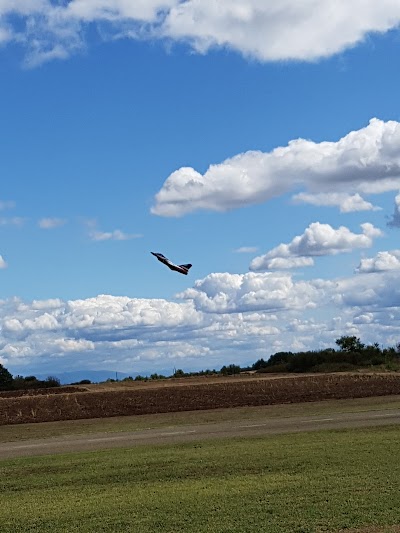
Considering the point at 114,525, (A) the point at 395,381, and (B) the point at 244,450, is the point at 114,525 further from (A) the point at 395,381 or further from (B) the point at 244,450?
(A) the point at 395,381

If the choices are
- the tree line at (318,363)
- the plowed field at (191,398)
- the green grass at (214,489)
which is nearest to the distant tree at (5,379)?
the tree line at (318,363)

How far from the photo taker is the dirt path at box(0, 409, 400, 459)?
22.9m

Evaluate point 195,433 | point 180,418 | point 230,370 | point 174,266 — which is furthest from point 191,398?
point 230,370

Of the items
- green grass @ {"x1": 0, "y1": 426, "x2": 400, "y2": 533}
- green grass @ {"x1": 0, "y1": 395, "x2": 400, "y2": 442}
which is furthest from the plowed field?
green grass @ {"x1": 0, "y1": 426, "x2": 400, "y2": 533}

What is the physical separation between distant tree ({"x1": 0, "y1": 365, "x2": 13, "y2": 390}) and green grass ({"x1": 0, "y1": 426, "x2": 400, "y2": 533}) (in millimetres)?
47214

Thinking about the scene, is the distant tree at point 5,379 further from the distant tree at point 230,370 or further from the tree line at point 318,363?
the distant tree at point 230,370

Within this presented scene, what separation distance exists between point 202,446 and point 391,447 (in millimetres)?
5487

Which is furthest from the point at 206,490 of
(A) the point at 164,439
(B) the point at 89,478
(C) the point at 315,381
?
(C) the point at 315,381

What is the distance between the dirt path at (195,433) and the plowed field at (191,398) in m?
8.68

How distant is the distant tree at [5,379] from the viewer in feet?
214

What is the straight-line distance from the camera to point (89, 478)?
15.4 metres

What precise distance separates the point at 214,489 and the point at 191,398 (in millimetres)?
29445

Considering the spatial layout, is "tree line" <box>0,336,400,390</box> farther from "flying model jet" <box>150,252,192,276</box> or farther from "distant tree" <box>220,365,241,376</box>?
"flying model jet" <box>150,252,192,276</box>

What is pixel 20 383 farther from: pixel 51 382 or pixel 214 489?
pixel 214 489
